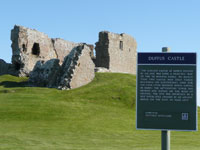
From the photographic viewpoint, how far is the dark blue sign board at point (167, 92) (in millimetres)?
9648

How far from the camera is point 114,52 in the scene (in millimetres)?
50844

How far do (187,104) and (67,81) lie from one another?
940 inches

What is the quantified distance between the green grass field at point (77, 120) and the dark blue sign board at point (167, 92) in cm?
611

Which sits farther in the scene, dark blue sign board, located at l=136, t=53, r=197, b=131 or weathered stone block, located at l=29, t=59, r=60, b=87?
weathered stone block, located at l=29, t=59, r=60, b=87

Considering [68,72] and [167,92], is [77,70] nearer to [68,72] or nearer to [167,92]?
[68,72]

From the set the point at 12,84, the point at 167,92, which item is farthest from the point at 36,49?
the point at 167,92

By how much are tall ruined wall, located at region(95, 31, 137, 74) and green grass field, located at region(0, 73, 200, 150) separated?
12.8m

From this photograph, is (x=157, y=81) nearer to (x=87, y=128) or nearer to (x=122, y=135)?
(x=122, y=135)

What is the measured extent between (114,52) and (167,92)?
41.4 metres

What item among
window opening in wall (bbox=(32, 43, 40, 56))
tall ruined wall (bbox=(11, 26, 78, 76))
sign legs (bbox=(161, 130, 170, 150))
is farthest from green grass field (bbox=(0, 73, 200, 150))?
window opening in wall (bbox=(32, 43, 40, 56))

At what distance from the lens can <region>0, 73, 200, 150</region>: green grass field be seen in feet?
54.4

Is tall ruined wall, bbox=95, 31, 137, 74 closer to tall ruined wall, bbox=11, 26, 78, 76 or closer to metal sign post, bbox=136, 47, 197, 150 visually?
tall ruined wall, bbox=11, 26, 78, 76

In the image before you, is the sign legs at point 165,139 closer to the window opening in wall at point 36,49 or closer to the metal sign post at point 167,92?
the metal sign post at point 167,92

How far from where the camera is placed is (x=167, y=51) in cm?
1000
